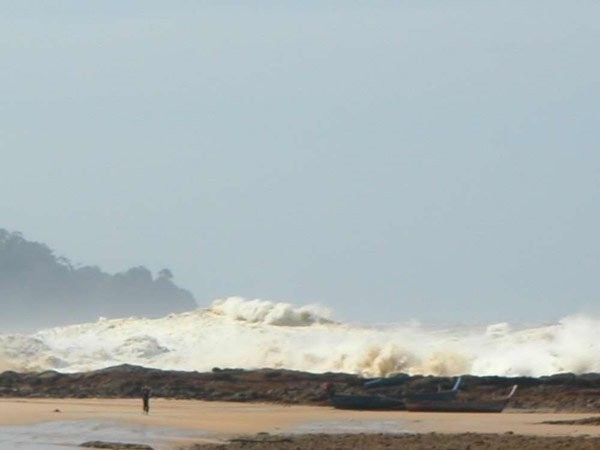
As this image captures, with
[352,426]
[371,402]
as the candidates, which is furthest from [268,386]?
[352,426]

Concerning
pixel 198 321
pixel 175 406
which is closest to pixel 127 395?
pixel 175 406

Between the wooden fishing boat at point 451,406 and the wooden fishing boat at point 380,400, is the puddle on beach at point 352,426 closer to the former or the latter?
the wooden fishing boat at point 451,406

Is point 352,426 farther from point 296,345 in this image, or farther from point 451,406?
point 296,345

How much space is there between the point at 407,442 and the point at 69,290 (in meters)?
107

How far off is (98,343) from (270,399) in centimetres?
2061

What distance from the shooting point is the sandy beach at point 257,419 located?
35500 millimetres

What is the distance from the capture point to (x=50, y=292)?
135250 millimetres

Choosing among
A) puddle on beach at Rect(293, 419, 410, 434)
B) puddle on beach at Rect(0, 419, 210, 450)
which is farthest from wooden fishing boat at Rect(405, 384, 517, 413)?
puddle on beach at Rect(0, 419, 210, 450)

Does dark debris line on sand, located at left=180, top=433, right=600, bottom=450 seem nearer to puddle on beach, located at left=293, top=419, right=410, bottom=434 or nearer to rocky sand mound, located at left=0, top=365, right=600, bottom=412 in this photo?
puddle on beach, located at left=293, top=419, right=410, bottom=434

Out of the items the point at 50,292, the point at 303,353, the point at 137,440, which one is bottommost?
the point at 137,440

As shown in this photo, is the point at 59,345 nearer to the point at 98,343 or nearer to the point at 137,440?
the point at 98,343

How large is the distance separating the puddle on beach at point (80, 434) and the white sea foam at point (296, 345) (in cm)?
1811

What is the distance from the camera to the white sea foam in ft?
176

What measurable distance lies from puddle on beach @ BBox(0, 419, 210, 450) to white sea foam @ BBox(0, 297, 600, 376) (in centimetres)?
1811
